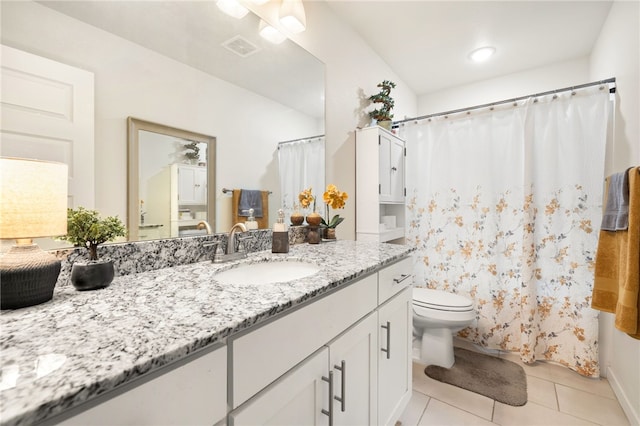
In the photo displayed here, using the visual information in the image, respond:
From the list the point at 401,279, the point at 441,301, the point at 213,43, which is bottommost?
the point at 441,301

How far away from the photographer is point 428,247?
2.43 meters

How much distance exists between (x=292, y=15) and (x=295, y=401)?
1659mm

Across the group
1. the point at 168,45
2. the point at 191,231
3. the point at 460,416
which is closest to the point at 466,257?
the point at 460,416

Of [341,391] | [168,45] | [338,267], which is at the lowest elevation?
[341,391]

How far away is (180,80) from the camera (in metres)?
1.09

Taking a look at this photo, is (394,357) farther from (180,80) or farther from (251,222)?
(180,80)

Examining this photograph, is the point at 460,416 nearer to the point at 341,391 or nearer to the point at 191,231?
the point at 341,391

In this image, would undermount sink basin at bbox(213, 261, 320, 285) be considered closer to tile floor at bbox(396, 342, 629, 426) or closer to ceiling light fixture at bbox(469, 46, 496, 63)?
tile floor at bbox(396, 342, 629, 426)

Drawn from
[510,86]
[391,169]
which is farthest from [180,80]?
[510,86]

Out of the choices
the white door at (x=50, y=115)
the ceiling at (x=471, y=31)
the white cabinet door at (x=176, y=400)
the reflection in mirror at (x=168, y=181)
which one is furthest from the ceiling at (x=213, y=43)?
the white cabinet door at (x=176, y=400)

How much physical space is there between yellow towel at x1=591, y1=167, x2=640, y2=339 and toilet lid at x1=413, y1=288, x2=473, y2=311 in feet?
2.17

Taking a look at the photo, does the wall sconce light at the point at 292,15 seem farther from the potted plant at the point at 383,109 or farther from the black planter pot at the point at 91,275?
the black planter pot at the point at 91,275

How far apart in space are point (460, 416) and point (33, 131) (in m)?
2.15

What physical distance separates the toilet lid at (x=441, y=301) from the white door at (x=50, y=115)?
1.95 m
